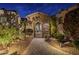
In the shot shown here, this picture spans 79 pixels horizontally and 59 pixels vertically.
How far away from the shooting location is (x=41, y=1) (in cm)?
214

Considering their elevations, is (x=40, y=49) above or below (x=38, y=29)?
below

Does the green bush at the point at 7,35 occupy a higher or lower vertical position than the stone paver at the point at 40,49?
higher

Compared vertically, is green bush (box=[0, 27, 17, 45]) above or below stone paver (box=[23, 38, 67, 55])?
above

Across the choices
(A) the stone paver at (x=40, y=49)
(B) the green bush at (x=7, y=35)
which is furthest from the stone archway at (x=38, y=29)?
(B) the green bush at (x=7, y=35)

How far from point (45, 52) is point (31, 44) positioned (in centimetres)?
21

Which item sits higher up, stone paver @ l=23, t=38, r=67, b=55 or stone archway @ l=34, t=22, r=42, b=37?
stone archway @ l=34, t=22, r=42, b=37

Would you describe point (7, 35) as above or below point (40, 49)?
above

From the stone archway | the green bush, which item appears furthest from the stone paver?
the green bush

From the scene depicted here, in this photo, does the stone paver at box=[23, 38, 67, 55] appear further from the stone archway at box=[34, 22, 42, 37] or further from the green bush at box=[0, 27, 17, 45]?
the green bush at box=[0, 27, 17, 45]

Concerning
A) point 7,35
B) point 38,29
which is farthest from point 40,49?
point 7,35

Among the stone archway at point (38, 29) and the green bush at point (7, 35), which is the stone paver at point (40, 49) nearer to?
the stone archway at point (38, 29)

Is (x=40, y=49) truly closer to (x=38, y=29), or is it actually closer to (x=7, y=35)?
(x=38, y=29)
